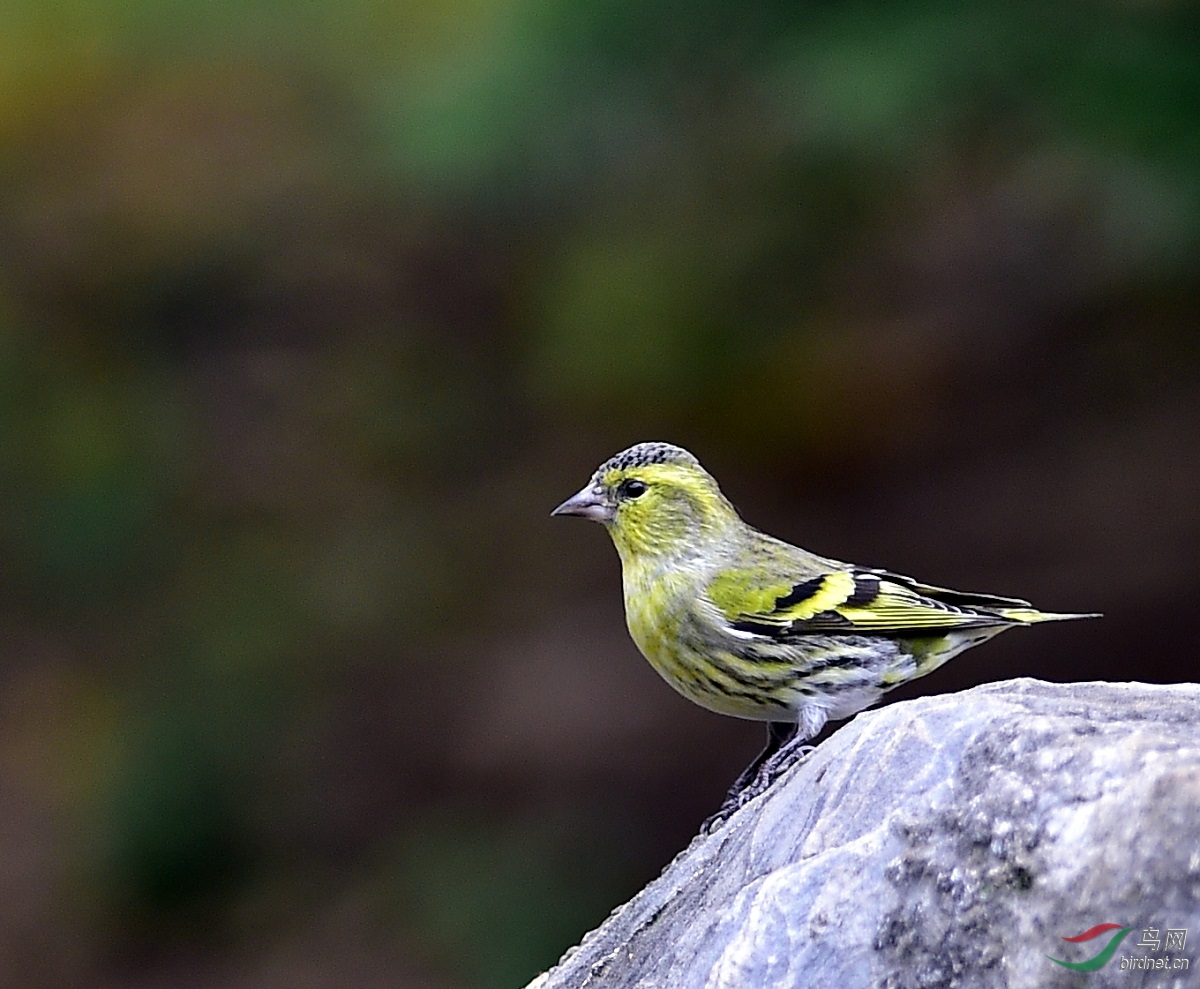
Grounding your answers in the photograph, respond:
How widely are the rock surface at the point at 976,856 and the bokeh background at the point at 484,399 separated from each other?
4.06 m

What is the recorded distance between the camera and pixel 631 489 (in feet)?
17.1

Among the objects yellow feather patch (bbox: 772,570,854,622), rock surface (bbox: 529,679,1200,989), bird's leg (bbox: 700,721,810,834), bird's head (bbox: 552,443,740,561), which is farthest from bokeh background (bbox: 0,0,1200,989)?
rock surface (bbox: 529,679,1200,989)

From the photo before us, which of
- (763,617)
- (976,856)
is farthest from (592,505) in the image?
(976,856)

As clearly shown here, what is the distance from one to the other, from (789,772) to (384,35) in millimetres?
8409

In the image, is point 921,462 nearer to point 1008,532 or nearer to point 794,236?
point 1008,532

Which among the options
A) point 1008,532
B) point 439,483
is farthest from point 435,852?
point 1008,532

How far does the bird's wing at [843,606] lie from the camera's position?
15.6ft

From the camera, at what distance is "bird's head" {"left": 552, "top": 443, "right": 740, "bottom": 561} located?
511 centimetres

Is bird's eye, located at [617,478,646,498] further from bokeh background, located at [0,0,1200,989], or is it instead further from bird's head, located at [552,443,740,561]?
bokeh background, located at [0,0,1200,989]

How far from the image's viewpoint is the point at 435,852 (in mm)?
9094

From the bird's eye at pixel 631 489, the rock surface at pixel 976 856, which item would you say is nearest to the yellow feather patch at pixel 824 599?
the bird's eye at pixel 631 489

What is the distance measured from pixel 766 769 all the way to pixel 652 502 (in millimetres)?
1105

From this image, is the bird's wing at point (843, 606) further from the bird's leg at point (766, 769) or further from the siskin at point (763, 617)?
the bird's leg at point (766, 769)

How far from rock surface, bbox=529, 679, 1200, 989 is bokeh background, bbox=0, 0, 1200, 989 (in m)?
4.06
